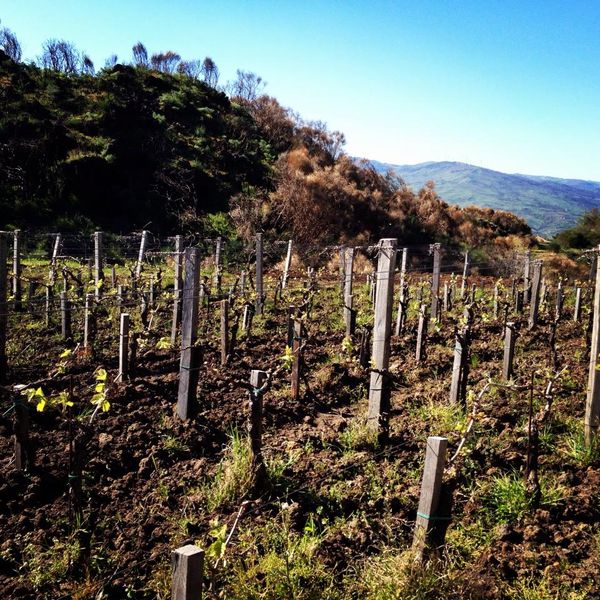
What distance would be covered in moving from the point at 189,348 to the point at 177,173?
22310 mm

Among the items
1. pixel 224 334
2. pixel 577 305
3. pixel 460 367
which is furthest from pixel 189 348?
pixel 577 305

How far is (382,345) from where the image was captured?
222 inches

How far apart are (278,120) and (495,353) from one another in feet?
102

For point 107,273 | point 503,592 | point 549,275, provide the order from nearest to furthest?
point 503,592 → point 107,273 → point 549,275

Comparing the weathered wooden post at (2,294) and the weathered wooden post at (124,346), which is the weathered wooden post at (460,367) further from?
the weathered wooden post at (2,294)

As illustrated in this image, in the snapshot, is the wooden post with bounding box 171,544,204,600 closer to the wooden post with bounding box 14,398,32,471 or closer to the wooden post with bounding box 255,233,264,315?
the wooden post with bounding box 14,398,32,471

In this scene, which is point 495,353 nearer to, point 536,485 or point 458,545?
point 536,485

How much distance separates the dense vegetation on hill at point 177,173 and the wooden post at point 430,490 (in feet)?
63.8

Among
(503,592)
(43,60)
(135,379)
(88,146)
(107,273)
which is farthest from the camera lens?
(43,60)

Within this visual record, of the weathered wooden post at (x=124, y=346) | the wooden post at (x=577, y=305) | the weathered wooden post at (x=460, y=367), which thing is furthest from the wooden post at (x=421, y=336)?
the wooden post at (x=577, y=305)

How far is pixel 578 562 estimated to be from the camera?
3488 mm

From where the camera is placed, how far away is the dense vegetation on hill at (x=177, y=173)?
23781 millimetres

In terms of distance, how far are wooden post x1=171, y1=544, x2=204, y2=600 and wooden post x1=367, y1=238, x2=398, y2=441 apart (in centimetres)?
322

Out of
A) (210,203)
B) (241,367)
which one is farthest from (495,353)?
(210,203)
